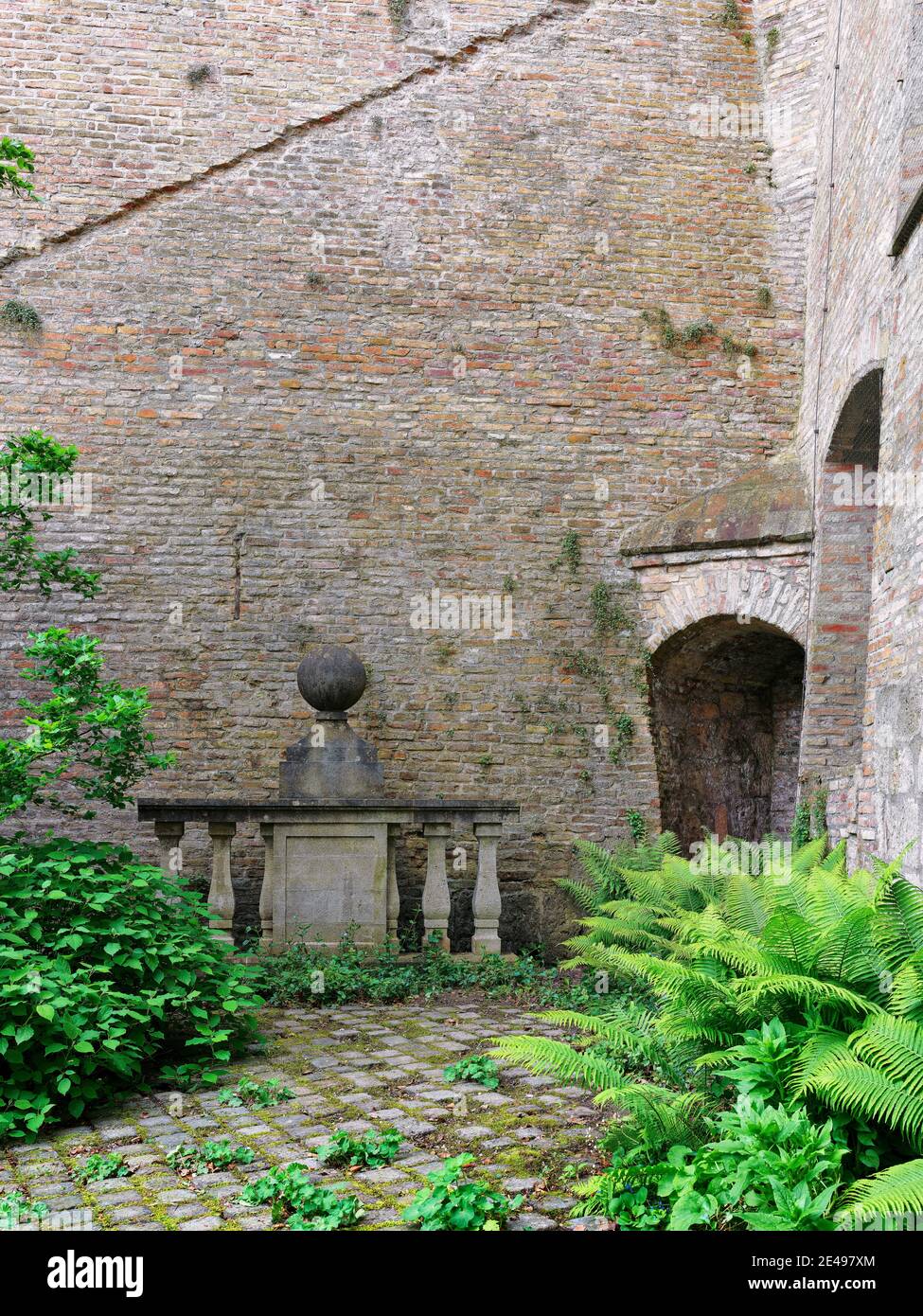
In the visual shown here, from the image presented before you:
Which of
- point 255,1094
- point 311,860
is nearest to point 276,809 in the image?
point 311,860

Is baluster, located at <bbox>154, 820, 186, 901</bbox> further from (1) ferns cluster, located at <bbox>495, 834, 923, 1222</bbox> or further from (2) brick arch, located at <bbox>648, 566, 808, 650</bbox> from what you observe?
(2) brick arch, located at <bbox>648, 566, 808, 650</bbox>

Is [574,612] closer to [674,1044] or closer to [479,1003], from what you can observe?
[479,1003]

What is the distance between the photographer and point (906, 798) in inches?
202

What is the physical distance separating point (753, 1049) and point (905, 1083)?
51 centimetres

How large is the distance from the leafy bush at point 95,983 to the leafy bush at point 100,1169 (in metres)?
0.40

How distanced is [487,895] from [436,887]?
36cm

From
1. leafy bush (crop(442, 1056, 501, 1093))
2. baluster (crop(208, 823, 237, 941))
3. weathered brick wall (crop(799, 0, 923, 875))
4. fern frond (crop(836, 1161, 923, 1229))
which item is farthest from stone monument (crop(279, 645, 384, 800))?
fern frond (crop(836, 1161, 923, 1229))

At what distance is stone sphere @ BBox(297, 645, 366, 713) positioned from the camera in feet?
23.3

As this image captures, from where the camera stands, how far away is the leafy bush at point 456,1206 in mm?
2772

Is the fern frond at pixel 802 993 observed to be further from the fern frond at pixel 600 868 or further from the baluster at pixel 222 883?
the baluster at pixel 222 883

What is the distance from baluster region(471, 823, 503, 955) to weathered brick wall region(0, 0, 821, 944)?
1.31 meters

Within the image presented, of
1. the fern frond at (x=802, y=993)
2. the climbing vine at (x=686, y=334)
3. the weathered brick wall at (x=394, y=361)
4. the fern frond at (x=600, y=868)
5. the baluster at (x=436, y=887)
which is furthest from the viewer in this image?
the climbing vine at (x=686, y=334)

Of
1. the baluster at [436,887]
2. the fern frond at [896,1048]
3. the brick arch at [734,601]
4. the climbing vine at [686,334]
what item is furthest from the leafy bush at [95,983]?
the climbing vine at [686,334]

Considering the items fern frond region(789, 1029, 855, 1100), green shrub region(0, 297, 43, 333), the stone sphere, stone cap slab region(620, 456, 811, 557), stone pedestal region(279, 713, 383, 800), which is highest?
green shrub region(0, 297, 43, 333)
